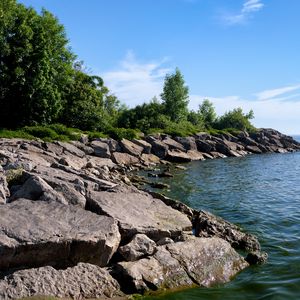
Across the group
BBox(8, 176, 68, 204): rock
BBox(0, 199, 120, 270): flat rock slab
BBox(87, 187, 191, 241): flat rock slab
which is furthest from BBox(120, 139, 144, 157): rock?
BBox(0, 199, 120, 270): flat rock slab

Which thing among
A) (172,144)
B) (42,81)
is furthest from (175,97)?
(42,81)

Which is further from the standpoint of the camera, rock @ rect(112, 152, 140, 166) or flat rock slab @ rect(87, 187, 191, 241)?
rock @ rect(112, 152, 140, 166)

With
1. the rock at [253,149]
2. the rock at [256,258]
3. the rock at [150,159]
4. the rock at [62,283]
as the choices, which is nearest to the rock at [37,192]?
the rock at [62,283]

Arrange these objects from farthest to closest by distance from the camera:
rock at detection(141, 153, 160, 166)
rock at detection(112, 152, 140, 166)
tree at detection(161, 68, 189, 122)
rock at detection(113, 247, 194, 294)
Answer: tree at detection(161, 68, 189, 122) < rock at detection(141, 153, 160, 166) < rock at detection(112, 152, 140, 166) < rock at detection(113, 247, 194, 294)

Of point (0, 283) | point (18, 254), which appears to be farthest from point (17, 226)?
point (0, 283)

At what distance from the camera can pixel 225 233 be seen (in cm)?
1365

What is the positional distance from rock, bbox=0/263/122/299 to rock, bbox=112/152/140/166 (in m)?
30.7

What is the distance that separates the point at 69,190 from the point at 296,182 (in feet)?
77.8

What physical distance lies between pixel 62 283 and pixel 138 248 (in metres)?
2.61

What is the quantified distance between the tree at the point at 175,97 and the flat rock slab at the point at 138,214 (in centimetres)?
6947

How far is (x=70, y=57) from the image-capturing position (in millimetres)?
56156

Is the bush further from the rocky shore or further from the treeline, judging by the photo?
the rocky shore

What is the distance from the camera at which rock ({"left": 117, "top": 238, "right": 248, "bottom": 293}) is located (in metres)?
9.40

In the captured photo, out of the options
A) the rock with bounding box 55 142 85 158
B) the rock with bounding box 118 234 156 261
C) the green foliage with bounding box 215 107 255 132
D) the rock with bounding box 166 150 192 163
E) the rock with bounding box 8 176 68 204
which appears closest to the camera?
the rock with bounding box 118 234 156 261
